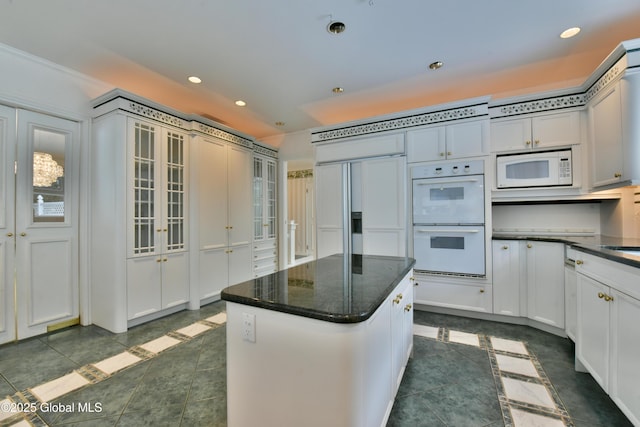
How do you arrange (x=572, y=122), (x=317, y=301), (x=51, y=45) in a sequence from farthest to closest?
1. (x=572, y=122)
2. (x=51, y=45)
3. (x=317, y=301)

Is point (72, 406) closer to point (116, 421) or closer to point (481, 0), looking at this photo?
point (116, 421)

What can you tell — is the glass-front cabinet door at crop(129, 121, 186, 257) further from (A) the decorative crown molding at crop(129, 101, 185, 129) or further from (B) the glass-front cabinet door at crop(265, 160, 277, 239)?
(B) the glass-front cabinet door at crop(265, 160, 277, 239)

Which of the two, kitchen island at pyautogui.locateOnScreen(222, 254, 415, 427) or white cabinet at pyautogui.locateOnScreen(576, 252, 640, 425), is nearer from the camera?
kitchen island at pyautogui.locateOnScreen(222, 254, 415, 427)

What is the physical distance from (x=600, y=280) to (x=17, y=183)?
465 centimetres

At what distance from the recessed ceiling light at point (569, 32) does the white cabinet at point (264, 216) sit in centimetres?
386

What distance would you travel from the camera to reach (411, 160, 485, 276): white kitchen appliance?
2873mm

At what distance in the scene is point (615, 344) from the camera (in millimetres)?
1425

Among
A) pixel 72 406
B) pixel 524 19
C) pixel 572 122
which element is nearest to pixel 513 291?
pixel 572 122

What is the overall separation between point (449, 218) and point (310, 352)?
101 inches

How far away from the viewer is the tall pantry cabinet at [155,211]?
8.73 feet

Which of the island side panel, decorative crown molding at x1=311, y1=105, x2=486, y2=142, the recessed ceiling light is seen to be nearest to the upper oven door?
decorative crown molding at x1=311, y1=105, x2=486, y2=142

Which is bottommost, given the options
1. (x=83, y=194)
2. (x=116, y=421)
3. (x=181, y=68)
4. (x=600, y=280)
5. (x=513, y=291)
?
(x=116, y=421)

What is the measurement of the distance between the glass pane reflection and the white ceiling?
0.78 meters

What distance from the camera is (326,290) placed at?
1.22 meters
